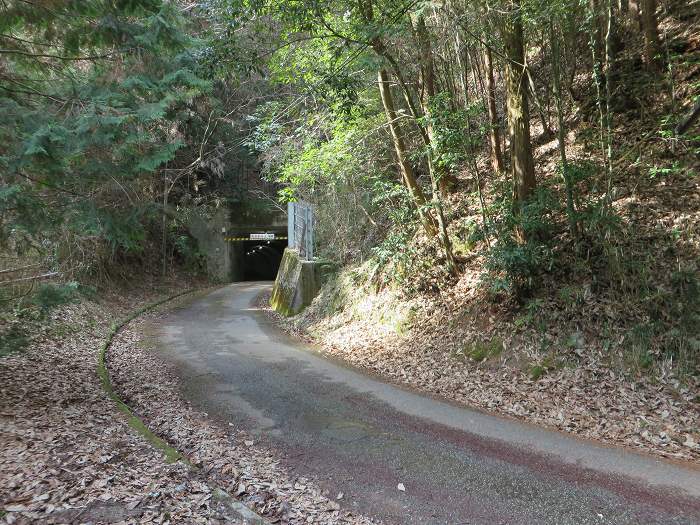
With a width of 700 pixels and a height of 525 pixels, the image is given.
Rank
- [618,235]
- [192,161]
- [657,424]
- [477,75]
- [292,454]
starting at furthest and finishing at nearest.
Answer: [192,161] → [477,75] → [618,235] → [657,424] → [292,454]

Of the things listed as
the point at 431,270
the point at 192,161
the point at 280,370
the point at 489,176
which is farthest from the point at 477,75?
the point at 192,161

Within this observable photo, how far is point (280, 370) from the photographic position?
874cm

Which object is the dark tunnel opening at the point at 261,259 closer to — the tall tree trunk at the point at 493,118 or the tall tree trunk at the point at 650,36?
the tall tree trunk at the point at 493,118

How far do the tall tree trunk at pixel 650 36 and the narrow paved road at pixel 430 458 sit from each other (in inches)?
309

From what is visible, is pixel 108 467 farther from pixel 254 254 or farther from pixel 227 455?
pixel 254 254

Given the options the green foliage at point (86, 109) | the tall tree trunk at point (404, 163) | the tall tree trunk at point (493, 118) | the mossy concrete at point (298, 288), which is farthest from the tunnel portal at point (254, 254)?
the green foliage at point (86, 109)

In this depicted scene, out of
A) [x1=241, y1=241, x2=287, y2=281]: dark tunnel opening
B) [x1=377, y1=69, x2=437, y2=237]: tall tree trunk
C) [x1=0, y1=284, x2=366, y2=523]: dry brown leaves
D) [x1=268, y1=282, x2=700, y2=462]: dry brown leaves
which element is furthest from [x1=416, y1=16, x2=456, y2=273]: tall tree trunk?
[x1=241, y1=241, x2=287, y2=281]: dark tunnel opening

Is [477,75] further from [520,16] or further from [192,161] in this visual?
[192,161]

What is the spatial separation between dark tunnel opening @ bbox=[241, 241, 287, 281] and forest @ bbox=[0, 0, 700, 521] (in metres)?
17.2

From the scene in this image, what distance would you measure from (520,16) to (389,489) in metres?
7.15

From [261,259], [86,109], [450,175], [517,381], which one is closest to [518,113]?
[450,175]

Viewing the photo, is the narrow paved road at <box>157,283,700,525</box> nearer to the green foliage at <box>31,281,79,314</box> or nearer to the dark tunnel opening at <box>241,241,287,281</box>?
the green foliage at <box>31,281,79,314</box>

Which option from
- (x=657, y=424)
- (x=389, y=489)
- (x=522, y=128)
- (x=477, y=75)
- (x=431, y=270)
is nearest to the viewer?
(x=389, y=489)

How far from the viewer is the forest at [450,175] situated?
598 cm
